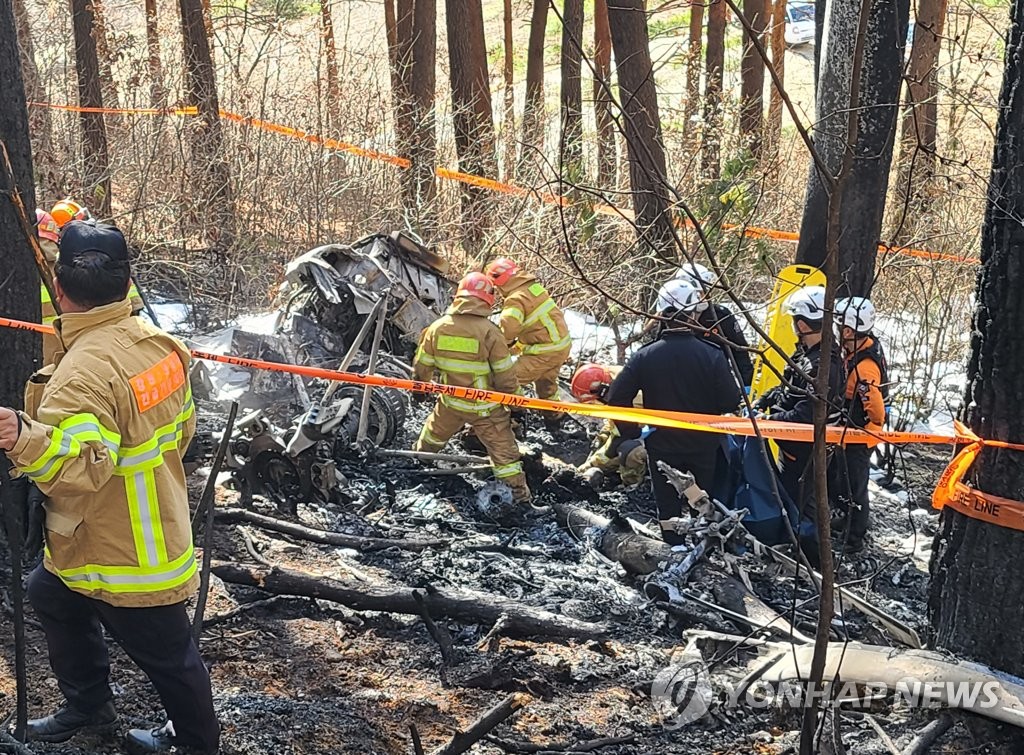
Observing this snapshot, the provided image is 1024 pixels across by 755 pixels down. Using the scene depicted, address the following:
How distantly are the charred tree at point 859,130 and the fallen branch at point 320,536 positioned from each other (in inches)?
133

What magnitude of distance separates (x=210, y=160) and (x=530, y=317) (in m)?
5.07

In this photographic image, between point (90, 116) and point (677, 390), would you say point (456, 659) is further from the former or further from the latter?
point (90, 116)

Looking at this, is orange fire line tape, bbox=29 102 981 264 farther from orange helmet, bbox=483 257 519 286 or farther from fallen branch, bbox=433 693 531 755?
fallen branch, bbox=433 693 531 755

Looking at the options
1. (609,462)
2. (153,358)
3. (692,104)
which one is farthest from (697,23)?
(153,358)

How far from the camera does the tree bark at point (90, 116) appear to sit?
1131 cm

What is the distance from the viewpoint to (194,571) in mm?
3377

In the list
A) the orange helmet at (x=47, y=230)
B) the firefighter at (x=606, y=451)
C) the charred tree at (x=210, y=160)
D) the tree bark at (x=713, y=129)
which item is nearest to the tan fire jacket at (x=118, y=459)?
the orange helmet at (x=47, y=230)

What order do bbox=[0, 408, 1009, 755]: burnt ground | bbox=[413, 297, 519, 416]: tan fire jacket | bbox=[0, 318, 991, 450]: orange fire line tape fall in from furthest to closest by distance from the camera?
bbox=[413, 297, 519, 416]: tan fire jacket < bbox=[0, 318, 991, 450]: orange fire line tape < bbox=[0, 408, 1009, 755]: burnt ground

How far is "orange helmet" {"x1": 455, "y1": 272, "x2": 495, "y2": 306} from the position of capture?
7.06m

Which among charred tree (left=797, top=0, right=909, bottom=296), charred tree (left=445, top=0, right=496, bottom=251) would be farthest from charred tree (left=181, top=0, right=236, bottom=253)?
charred tree (left=797, top=0, right=909, bottom=296)

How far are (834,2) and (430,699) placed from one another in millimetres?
5672

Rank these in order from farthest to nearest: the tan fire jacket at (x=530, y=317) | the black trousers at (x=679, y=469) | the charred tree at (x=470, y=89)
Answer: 1. the charred tree at (x=470, y=89)
2. the tan fire jacket at (x=530, y=317)
3. the black trousers at (x=679, y=469)

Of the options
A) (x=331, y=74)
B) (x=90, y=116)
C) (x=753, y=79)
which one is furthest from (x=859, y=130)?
(x=753, y=79)

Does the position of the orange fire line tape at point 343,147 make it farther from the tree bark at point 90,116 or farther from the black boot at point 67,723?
the black boot at point 67,723
